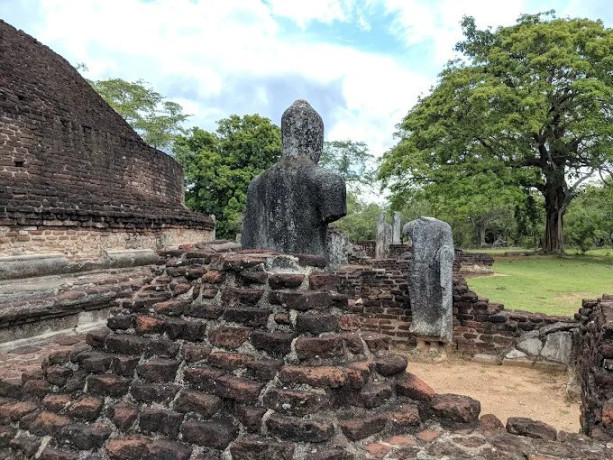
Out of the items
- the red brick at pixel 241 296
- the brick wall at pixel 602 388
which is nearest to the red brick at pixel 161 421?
the red brick at pixel 241 296

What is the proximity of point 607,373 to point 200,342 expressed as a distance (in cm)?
291

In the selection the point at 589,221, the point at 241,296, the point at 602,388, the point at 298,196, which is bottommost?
the point at 602,388

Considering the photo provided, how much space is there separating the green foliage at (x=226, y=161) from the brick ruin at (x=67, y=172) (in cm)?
1441

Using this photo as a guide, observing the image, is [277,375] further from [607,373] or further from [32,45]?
[32,45]

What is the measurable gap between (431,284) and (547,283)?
775cm

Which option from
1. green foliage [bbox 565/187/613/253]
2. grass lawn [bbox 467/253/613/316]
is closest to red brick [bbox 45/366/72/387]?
grass lawn [bbox 467/253/613/316]

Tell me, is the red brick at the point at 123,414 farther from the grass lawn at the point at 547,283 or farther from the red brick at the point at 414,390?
the grass lawn at the point at 547,283

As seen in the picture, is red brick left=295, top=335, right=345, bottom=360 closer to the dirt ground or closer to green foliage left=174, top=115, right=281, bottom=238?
the dirt ground

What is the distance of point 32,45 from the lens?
10.9 meters

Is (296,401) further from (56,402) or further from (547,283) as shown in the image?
(547,283)

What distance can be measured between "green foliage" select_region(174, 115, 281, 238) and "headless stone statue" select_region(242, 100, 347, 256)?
75.4 ft

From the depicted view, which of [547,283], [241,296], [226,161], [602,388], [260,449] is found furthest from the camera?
[226,161]

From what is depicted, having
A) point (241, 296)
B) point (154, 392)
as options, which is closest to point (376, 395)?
point (241, 296)

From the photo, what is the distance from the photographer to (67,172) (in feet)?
30.5
